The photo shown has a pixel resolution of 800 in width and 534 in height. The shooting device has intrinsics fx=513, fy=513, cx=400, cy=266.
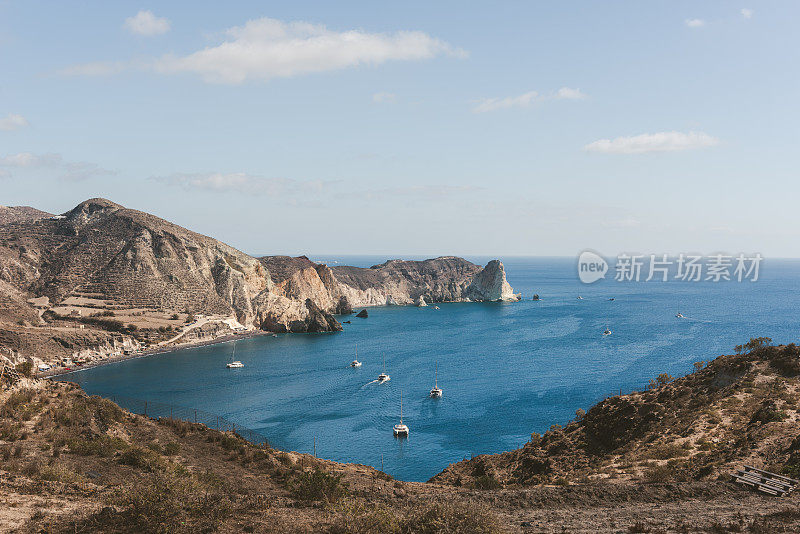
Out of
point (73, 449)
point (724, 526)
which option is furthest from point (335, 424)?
point (724, 526)

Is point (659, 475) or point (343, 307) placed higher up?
point (659, 475)

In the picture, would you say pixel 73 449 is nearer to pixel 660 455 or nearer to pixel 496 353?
pixel 660 455

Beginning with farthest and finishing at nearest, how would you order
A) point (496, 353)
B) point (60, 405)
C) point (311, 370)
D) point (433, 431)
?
point (496, 353) < point (311, 370) < point (433, 431) < point (60, 405)

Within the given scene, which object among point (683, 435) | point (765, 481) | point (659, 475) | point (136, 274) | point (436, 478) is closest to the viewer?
point (765, 481)

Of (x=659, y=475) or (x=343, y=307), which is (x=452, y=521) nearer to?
(x=659, y=475)

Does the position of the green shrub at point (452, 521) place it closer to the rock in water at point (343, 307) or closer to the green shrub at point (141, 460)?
the green shrub at point (141, 460)

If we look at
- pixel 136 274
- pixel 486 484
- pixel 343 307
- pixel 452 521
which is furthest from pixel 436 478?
pixel 343 307

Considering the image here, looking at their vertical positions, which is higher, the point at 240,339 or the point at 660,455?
the point at 660,455

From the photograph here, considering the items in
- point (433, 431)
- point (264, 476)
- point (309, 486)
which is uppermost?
point (309, 486)
